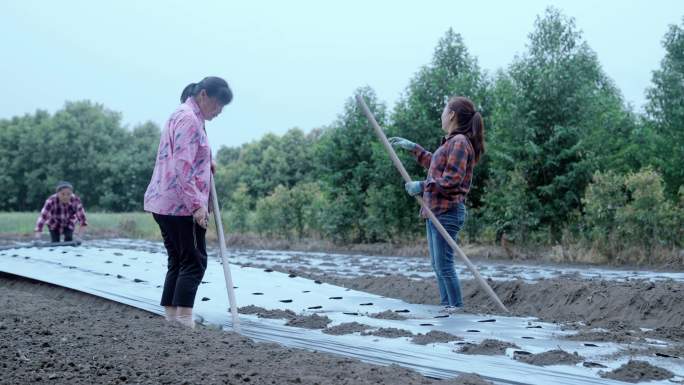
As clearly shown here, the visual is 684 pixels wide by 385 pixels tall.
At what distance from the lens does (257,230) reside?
741 inches

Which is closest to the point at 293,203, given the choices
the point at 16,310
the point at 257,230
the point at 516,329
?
the point at 257,230

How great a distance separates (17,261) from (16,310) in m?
3.73

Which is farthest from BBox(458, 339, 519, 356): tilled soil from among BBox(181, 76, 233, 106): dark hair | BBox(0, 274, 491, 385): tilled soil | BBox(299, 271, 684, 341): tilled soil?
BBox(181, 76, 233, 106): dark hair

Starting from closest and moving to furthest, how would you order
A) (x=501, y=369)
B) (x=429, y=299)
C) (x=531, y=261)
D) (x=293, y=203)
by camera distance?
1. (x=501, y=369)
2. (x=429, y=299)
3. (x=531, y=261)
4. (x=293, y=203)

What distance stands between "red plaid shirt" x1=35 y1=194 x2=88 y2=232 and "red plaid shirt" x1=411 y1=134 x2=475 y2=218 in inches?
306

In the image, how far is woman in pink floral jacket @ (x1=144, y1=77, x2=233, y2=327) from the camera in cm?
443

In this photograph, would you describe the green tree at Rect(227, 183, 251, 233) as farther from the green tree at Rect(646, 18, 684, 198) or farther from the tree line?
the green tree at Rect(646, 18, 684, 198)

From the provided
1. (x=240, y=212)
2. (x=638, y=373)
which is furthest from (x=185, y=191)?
(x=240, y=212)

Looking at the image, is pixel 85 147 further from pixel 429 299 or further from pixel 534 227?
pixel 429 299

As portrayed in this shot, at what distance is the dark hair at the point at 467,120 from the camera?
211 inches

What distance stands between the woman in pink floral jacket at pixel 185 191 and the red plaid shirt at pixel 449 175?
166 centimetres

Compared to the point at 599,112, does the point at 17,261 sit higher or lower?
lower

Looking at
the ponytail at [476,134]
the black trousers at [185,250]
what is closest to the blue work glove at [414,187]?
the ponytail at [476,134]

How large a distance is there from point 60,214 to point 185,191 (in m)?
8.05
